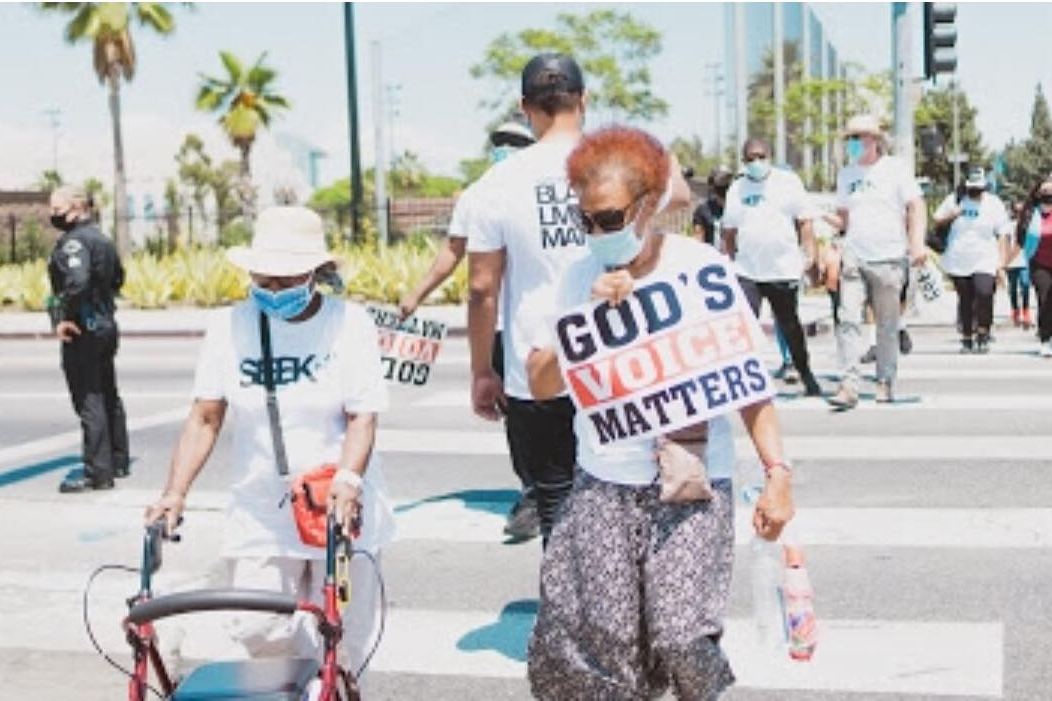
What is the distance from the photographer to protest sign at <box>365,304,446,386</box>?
757 centimetres

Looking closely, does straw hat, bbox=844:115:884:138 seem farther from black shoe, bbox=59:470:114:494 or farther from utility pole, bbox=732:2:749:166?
utility pole, bbox=732:2:749:166

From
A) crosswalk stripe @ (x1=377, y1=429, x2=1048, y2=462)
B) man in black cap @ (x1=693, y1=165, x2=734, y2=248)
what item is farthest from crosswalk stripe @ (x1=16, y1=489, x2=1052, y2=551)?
man in black cap @ (x1=693, y1=165, x2=734, y2=248)

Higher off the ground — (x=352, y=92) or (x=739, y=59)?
(x=739, y=59)

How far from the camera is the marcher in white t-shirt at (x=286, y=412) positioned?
159 inches

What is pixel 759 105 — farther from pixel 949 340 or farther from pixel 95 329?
pixel 95 329

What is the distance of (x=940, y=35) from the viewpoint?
17328mm

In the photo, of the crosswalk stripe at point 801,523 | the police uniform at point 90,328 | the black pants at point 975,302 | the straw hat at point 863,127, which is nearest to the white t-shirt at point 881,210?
the straw hat at point 863,127

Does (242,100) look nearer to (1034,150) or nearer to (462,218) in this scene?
(462,218)

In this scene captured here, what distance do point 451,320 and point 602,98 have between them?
36.0 m

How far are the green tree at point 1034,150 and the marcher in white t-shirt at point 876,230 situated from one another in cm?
7750

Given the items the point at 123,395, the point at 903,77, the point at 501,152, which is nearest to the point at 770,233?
the point at 501,152

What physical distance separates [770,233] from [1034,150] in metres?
87.8

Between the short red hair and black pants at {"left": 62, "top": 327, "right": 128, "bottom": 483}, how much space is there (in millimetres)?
5378

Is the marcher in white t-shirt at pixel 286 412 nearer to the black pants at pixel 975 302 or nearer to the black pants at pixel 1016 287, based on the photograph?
the black pants at pixel 975 302
